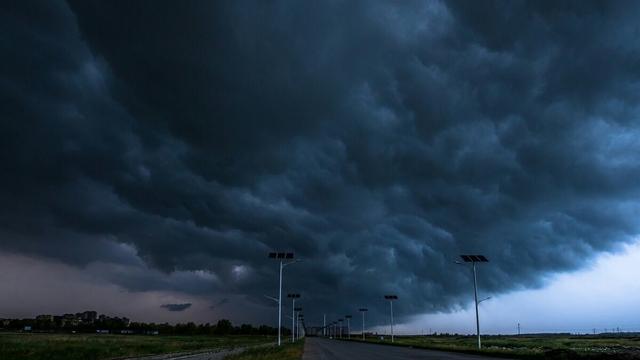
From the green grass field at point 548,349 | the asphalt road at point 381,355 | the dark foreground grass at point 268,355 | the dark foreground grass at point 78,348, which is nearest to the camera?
the green grass field at point 548,349

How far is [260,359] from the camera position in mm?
42219

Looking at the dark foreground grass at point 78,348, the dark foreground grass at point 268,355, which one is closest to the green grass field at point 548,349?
the dark foreground grass at point 268,355

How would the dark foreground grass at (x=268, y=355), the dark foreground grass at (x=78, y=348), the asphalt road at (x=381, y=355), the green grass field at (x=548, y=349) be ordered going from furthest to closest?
1. the dark foreground grass at (x=78, y=348)
2. the asphalt road at (x=381, y=355)
3. the dark foreground grass at (x=268, y=355)
4. the green grass field at (x=548, y=349)

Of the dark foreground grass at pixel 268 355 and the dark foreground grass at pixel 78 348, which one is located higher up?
the dark foreground grass at pixel 268 355

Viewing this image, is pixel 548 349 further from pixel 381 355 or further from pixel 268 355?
pixel 268 355

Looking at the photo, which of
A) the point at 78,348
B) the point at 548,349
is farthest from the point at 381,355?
the point at 78,348

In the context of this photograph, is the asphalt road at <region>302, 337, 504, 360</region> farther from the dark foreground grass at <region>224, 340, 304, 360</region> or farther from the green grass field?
the green grass field

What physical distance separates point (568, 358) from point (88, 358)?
45.9 meters

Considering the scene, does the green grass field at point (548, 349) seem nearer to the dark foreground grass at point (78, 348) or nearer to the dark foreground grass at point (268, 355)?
the dark foreground grass at point (268, 355)

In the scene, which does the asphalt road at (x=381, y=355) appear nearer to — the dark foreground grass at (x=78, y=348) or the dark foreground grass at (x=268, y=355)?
the dark foreground grass at (x=268, y=355)

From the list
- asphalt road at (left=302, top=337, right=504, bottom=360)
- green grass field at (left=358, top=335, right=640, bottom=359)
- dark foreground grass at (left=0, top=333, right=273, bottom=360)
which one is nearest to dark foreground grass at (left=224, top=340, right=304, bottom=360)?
asphalt road at (left=302, top=337, right=504, bottom=360)

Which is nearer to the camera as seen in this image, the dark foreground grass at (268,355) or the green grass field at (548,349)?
the green grass field at (548,349)

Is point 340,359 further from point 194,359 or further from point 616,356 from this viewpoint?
point 616,356

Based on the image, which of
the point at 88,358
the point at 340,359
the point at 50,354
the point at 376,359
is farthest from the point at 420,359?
the point at 50,354
